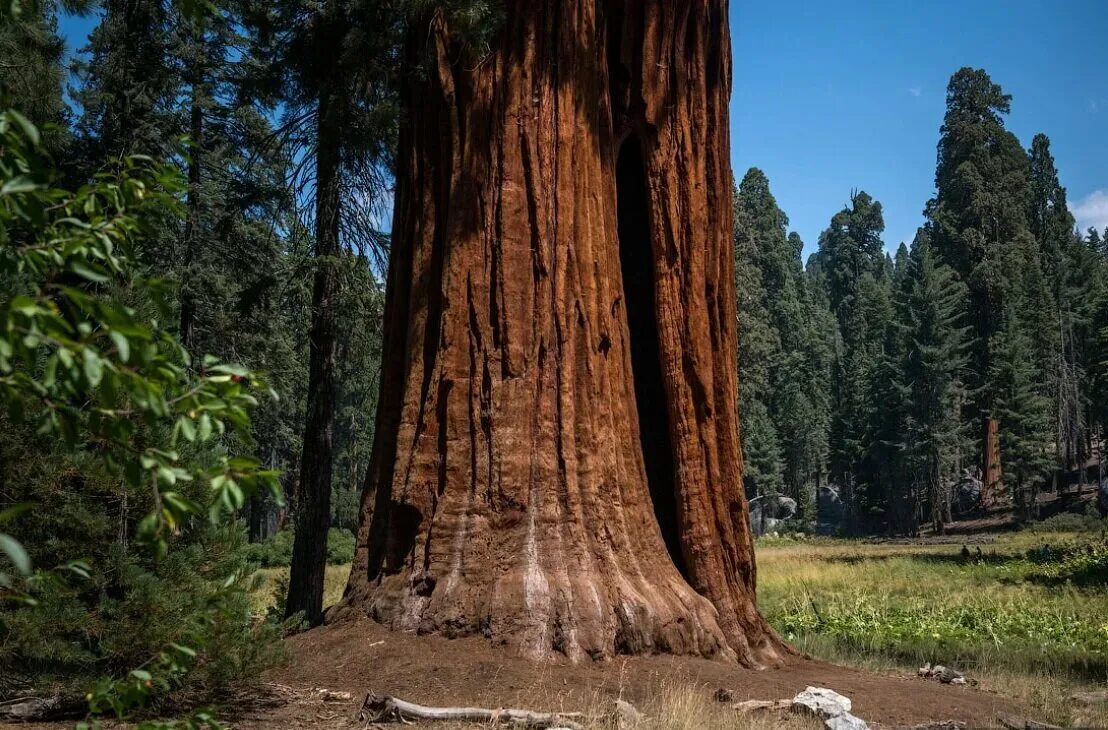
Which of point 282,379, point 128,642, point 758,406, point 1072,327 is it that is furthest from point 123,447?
point 1072,327

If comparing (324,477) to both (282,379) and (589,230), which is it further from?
(282,379)

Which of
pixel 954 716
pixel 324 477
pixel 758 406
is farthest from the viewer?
pixel 758 406

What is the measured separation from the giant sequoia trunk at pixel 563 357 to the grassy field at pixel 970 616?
Answer: 5.25 feet

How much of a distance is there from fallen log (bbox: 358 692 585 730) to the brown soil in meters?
0.14

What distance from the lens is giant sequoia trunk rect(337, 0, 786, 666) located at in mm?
6875

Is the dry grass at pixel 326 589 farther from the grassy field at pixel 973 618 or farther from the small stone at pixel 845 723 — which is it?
the small stone at pixel 845 723

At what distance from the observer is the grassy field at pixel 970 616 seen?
8.74 metres

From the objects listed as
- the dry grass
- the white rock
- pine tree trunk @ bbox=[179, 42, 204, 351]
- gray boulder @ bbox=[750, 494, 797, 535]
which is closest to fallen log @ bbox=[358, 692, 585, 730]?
the white rock

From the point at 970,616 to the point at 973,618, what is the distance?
0.18 metres

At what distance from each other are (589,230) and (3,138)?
5906 mm

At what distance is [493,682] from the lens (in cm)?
592

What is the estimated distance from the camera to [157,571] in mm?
5285

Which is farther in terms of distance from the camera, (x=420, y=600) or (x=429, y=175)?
(x=429, y=175)

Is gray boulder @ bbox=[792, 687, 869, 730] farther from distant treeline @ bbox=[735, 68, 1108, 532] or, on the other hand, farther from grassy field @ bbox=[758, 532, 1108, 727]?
distant treeline @ bbox=[735, 68, 1108, 532]
